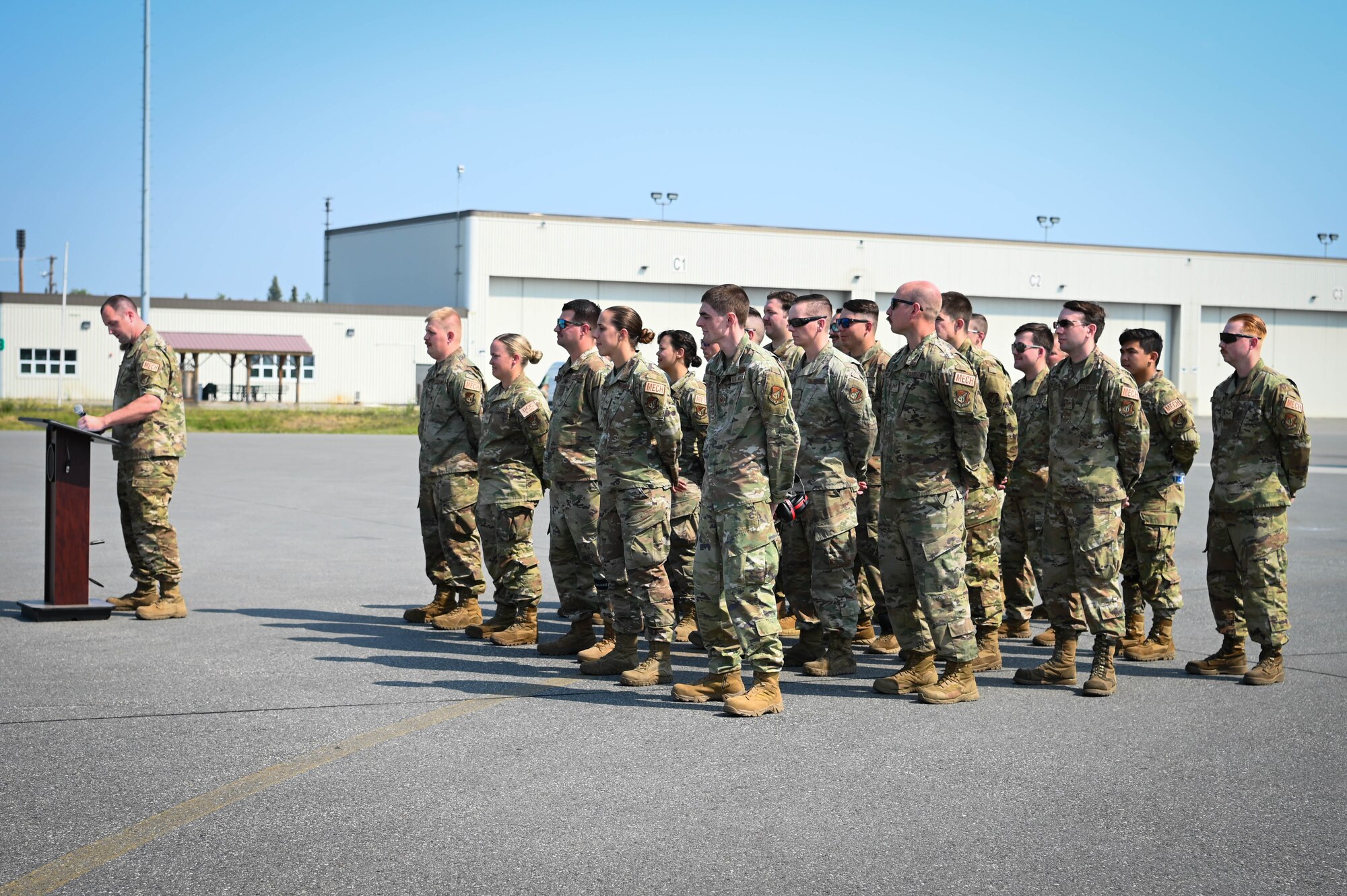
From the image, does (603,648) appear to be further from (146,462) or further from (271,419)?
(271,419)

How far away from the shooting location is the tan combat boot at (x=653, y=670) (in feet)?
22.7

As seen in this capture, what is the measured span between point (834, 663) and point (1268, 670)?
2.32 metres

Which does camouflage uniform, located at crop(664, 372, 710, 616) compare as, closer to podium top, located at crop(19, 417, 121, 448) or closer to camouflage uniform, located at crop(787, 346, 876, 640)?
camouflage uniform, located at crop(787, 346, 876, 640)

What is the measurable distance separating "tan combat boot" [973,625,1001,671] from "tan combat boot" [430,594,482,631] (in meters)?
3.16

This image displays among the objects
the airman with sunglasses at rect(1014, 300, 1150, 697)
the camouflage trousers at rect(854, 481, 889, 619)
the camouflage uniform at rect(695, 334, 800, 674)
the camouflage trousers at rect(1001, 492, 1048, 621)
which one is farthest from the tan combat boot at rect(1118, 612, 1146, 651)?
the camouflage uniform at rect(695, 334, 800, 674)

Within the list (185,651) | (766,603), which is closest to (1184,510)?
(766,603)

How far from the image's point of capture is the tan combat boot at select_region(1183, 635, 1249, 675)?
7.34 m

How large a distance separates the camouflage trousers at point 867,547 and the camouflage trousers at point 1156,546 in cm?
148

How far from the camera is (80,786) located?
4.91 m

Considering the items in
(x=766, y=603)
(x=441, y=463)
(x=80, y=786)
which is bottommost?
(x=80, y=786)

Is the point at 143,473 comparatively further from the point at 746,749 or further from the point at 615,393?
the point at 746,749

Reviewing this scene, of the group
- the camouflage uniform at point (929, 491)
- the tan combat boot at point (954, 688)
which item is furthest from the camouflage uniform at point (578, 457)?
the tan combat boot at point (954, 688)

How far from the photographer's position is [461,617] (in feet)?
28.3

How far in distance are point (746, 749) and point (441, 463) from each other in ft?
12.0
